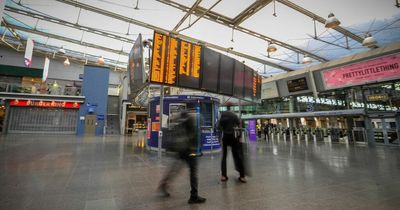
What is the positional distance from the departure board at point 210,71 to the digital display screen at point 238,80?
127 centimetres

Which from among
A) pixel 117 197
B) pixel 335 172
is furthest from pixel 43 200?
pixel 335 172

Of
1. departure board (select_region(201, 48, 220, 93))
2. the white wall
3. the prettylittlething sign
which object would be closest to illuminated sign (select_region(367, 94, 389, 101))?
the prettylittlething sign

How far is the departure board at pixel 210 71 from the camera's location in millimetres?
6961

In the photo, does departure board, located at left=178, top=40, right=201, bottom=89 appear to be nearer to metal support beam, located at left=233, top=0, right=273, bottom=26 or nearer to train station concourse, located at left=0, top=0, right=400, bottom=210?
train station concourse, located at left=0, top=0, right=400, bottom=210

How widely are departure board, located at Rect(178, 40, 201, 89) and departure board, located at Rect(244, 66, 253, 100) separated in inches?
130

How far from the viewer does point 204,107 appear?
885cm

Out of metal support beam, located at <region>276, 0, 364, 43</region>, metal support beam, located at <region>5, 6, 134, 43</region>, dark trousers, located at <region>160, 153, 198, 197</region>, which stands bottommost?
dark trousers, located at <region>160, 153, 198, 197</region>

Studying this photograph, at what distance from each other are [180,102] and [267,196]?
6041mm

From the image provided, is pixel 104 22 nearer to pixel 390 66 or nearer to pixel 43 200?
pixel 43 200

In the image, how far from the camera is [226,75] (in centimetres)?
780

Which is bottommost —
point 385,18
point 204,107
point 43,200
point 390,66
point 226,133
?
point 43,200

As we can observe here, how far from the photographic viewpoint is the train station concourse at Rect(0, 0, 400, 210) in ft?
10.9

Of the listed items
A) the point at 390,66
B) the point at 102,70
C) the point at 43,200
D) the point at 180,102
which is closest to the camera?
the point at 43,200

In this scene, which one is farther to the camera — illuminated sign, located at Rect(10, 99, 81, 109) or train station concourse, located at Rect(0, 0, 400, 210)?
illuminated sign, located at Rect(10, 99, 81, 109)
